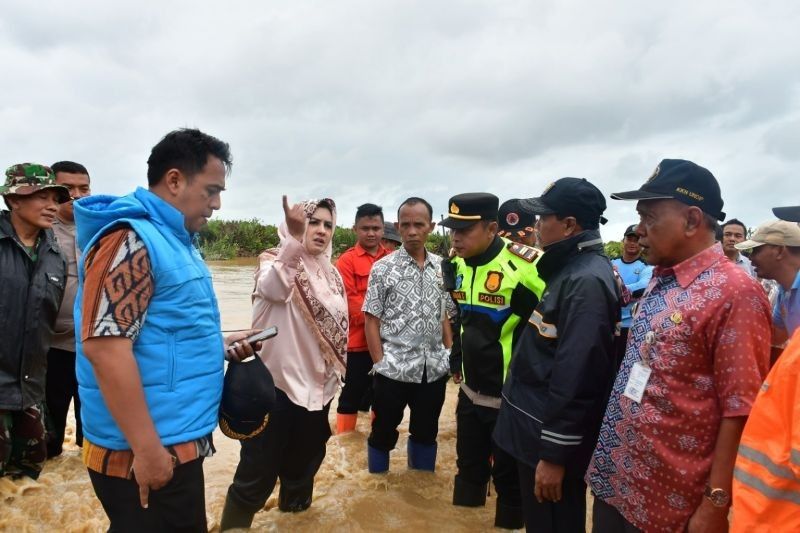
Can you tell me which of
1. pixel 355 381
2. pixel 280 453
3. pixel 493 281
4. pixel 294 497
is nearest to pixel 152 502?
pixel 280 453

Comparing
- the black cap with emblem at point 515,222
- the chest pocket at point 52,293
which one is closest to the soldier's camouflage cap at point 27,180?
the chest pocket at point 52,293

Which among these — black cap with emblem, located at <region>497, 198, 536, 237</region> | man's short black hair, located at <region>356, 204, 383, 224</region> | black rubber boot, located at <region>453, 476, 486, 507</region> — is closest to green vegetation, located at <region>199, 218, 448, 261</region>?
man's short black hair, located at <region>356, 204, 383, 224</region>

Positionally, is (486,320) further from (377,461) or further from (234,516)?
(234,516)

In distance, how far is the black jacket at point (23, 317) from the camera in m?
3.37

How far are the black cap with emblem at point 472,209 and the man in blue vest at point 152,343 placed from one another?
1758 mm

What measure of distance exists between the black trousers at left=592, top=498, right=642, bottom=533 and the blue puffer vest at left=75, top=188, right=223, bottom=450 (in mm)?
1627

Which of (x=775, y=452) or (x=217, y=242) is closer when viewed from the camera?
(x=775, y=452)

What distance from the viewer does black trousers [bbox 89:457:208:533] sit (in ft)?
5.99

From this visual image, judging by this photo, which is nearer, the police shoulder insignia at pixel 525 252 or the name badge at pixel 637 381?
the name badge at pixel 637 381

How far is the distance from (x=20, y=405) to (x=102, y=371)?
244cm

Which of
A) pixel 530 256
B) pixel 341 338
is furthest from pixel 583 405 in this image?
pixel 341 338

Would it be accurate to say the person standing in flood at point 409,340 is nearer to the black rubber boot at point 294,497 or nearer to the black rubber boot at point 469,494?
the black rubber boot at point 469,494

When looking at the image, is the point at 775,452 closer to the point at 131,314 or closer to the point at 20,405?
the point at 131,314

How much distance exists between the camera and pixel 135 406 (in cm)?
168
